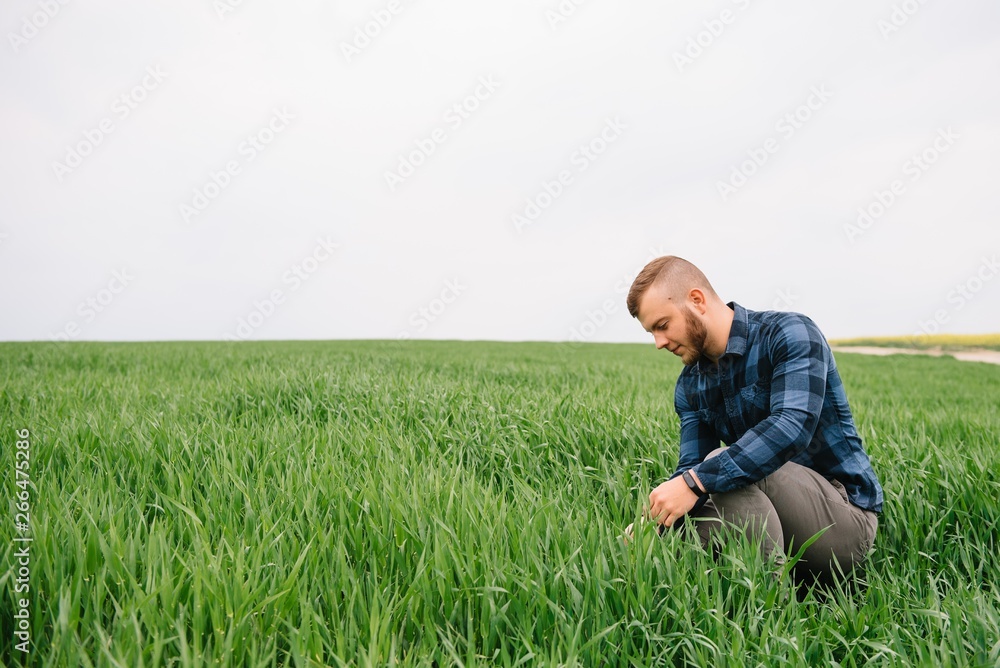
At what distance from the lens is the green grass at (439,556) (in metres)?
1.89

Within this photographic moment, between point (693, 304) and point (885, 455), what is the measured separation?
2404 millimetres

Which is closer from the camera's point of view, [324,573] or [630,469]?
[324,573]

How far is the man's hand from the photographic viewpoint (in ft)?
8.40

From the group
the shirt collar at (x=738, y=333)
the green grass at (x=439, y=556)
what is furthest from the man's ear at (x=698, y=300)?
the green grass at (x=439, y=556)

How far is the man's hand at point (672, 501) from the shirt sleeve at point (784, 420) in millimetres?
82

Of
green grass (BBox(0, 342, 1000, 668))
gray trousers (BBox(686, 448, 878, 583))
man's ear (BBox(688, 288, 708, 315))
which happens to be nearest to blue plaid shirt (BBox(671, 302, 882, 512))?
gray trousers (BBox(686, 448, 878, 583))

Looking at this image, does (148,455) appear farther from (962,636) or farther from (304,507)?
(962,636)

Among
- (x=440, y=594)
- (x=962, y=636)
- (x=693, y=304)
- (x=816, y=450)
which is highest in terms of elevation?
(x=693, y=304)

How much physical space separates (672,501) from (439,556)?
1001 mm

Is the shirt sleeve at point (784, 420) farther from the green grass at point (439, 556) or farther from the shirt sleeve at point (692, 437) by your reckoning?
the shirt sleeve at point (692, 437)

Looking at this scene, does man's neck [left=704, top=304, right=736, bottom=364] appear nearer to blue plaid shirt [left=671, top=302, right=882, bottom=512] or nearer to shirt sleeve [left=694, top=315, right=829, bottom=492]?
blue plaid shirt [left=671, top=302, right=882, bottom=512]

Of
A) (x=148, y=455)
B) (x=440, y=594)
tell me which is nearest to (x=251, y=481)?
(x=148, y=455)

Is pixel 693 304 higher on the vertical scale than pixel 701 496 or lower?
higher

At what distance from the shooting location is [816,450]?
299 cm
